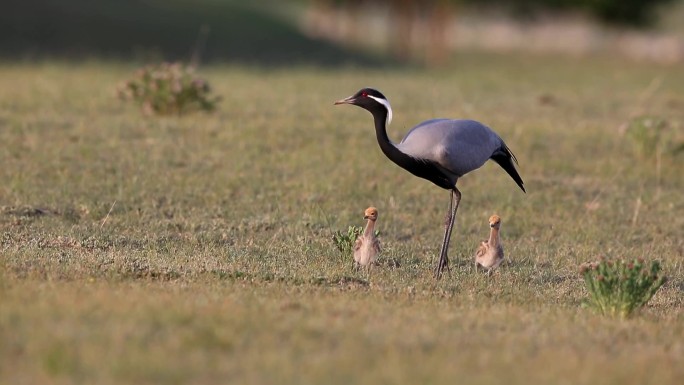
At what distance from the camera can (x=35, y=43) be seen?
2964 cm

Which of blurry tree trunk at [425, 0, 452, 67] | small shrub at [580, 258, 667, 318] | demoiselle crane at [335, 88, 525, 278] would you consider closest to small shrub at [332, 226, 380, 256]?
demoiselle crane at [335, 88, 525, 278]

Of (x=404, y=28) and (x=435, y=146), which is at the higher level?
(x=404, y=28)

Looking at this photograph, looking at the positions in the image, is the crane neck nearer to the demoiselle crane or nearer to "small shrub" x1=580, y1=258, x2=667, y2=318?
the demoiselle crane

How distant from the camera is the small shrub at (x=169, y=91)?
16031mm

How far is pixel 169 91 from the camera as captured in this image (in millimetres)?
15992

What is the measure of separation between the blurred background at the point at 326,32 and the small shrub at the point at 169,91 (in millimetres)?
9074

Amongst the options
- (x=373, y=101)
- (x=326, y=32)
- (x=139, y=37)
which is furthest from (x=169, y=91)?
(x=326, y=32)

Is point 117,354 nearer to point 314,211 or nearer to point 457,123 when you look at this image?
point 457,123

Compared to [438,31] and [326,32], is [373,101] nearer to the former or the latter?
[438,31]

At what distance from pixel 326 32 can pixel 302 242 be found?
4372 cm

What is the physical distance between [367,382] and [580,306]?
3.21 m

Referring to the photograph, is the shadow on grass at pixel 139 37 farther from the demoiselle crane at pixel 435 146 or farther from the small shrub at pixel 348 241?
the demoiselle crane at pixel 435 146

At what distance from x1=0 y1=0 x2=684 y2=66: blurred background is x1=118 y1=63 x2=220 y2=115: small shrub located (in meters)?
9.07

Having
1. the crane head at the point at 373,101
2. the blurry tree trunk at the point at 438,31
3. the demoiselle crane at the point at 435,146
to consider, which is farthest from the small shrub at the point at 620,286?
the blurry tree trunk at the point at 438,31
